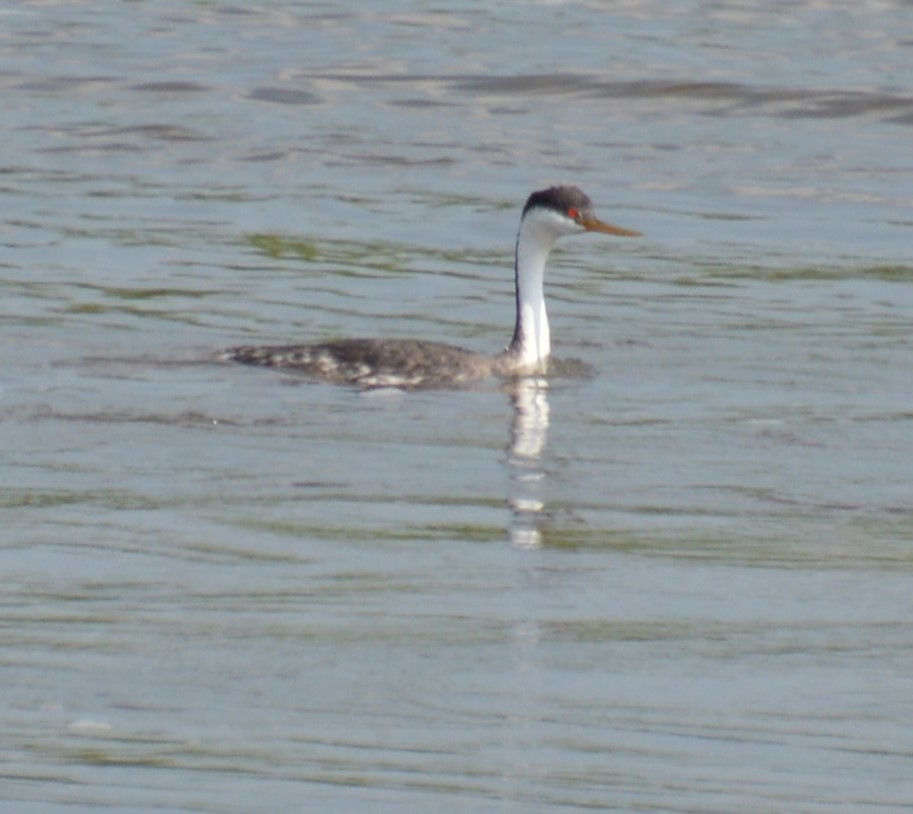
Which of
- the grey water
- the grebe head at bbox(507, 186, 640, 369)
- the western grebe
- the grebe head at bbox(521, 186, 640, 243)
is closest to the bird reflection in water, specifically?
the grey water

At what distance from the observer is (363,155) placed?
2061 centimetres

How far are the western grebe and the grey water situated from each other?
172 millimetres

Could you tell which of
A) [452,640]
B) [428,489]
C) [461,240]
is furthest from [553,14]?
[452,640]

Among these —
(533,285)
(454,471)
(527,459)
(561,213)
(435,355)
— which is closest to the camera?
(454,471)

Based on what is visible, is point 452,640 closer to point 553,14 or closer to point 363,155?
point 363,155

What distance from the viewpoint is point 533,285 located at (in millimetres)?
12984

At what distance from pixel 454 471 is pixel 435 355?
251 centimetres

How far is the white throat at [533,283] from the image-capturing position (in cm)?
1257

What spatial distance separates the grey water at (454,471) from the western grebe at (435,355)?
17 centimetres

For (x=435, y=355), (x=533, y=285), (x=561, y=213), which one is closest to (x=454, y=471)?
(x=435, y=355)

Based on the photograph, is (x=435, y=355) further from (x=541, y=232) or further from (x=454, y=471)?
(x=454, y=471)

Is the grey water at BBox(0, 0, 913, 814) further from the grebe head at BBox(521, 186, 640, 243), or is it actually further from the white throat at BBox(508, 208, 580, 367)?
the grebe head at BBox(521, 186, 640, 243)

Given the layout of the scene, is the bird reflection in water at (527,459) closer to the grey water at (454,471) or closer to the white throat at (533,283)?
the grey water at (454,471)

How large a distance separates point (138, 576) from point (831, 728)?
7.81 ft
